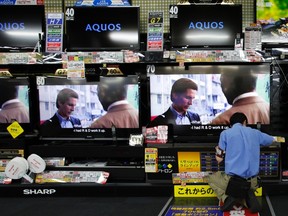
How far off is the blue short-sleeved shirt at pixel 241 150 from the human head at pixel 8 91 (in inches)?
90.5

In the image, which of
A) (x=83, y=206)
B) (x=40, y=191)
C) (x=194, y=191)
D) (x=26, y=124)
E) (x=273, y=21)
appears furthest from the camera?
(x=273, y=21)

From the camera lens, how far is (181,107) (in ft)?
13.6

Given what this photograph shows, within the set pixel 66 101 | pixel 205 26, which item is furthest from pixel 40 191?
pixel 205 26

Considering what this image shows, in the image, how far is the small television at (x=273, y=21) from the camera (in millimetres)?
4367

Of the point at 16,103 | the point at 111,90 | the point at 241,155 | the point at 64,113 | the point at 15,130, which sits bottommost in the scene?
the point at 241,155

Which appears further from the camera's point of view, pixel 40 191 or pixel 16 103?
pixel 16 103

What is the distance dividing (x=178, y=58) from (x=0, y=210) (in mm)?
2312

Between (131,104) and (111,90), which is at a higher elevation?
(111,90)

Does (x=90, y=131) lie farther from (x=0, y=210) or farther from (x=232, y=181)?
(x=232, y=181)

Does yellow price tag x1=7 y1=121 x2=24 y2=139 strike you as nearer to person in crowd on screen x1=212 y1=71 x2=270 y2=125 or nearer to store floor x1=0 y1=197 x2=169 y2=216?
store floor x1=0 y1=197 x2=169 y2=216

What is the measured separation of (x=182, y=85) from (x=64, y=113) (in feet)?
4.34

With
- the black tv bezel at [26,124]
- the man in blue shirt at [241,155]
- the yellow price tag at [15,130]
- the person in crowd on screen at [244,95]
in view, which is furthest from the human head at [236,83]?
the yellow price tag at [15,130]

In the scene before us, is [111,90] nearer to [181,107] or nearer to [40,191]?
[181,107]

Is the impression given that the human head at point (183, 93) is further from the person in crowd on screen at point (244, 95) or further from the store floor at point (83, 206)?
the store floor at point (83, 206)
